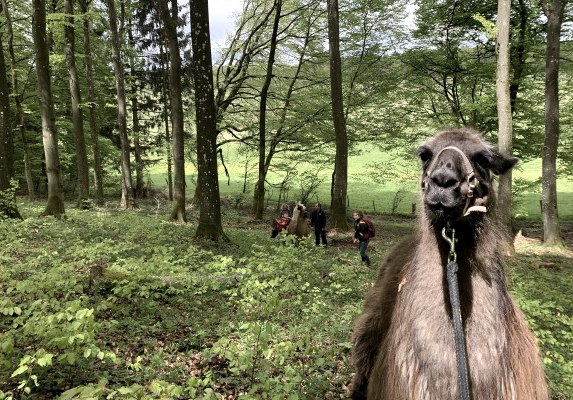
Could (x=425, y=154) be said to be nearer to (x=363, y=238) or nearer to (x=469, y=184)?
(x=469, y=184)

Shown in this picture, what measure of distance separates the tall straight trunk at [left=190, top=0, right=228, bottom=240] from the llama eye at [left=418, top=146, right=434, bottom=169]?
8.66m

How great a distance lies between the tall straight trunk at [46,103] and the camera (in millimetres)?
12367

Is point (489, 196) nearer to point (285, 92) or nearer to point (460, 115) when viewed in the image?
point (460, 115)

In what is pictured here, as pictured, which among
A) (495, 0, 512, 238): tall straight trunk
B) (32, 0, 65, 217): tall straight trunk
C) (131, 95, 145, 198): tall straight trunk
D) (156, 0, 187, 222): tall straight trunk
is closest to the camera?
(495, 0, 512, 238): tall straight trunk

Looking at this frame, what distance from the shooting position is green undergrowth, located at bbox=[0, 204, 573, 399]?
3.57 m

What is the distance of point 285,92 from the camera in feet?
80.2

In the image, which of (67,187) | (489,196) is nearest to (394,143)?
(489,196)

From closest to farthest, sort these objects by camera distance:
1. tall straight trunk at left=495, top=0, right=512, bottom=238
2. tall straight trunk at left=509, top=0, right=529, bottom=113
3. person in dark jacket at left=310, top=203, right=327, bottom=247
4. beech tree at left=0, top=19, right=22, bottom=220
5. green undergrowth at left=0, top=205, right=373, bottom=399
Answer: green undergrowth at left=0, top=205, right=373, bottom=399 → tall straight trunk at left=495, top=0, right=512, bottom=238 → beech tree at left=0, top=19, right=22, bottom=220 → person in dark jacket at left=310, top=203, right=327, bottom=247 → tall straight trunk at left=509, top=0, right=529, bottom=113

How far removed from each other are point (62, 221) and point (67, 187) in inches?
952

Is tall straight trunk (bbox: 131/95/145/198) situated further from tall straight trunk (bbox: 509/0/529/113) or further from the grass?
tall straight trunk (bbox: 509/0/529/113)

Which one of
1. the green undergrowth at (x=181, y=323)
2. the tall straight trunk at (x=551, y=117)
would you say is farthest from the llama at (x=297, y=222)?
the tall straight trunk at (x=551, y=117)

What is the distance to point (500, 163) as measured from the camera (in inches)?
82.5

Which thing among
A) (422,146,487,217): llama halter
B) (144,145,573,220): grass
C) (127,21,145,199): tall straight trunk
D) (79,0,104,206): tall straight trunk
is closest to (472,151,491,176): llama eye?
(422,146,487,217): llama halter

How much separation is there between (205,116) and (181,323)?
6.33m
